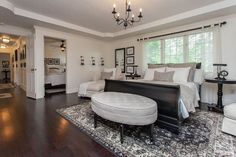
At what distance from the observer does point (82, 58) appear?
20.7 feet

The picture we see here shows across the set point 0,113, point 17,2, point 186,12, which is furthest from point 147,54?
point 0,113

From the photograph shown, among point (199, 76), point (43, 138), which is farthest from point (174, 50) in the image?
point (43, 138)

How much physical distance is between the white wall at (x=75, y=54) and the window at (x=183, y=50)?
99.5 inches

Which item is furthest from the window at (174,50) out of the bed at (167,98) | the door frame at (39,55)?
the door frame at (39,55)

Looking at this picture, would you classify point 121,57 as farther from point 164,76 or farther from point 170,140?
point 170,140

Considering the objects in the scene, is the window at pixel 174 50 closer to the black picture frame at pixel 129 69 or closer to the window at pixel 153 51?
the window at pixel 153 51

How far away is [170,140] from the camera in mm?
2023

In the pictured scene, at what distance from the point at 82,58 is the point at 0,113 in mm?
3666

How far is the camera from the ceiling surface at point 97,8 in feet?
11.1

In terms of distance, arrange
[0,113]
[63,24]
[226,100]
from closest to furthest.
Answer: [0,113], [226,100], [63,24]

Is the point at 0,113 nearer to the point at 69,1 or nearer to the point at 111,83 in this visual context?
the point at 111,83

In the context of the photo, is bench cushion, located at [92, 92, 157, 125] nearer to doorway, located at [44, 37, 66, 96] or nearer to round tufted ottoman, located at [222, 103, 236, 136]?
round tufted ottoman, located at [222, 103, 236, 136]

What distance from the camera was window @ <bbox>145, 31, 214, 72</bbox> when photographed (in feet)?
13.3

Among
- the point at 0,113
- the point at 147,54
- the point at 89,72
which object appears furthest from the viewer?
the point at 89,72
